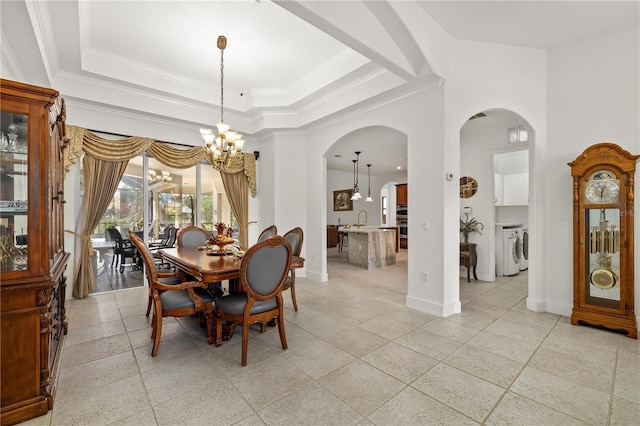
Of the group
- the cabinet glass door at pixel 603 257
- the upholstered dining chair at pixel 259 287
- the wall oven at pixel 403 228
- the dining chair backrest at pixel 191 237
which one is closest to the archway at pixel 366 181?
the wall oven at pixel 403 228

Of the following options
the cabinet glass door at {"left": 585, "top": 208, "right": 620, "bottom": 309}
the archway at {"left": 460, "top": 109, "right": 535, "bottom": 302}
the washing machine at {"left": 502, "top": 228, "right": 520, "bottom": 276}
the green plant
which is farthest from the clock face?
the washing machine at {"left": 502, "top": 228, "right": 520, "bottom": 276}

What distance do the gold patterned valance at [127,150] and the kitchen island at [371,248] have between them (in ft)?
10.2

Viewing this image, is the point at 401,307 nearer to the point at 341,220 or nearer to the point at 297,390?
the point at 297,390

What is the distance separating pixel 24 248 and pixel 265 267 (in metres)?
1.51

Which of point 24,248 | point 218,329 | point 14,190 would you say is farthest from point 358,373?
point 14,190

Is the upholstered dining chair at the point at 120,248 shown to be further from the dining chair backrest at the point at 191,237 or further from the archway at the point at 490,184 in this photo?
the archway at the point at 490,184

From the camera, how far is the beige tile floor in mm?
1768

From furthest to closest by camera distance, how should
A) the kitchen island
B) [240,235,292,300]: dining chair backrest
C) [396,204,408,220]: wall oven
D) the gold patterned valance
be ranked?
[396,204,408,220]: wall oven
the kitchen island
the gold patterned valance
[240,235,292,300]: dining chair backrest

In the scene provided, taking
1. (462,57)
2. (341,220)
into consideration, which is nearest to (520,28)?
(462,57)

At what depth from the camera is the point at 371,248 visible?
6.46 m

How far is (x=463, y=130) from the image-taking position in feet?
17.6

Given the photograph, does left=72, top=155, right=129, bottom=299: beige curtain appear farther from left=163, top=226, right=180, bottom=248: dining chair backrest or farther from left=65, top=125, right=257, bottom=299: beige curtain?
left=163, top=226, right=180, bottom=248: dining chair backrest

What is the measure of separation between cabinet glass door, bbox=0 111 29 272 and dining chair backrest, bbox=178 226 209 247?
7.73 ft

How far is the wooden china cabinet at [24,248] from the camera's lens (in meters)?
1.70
